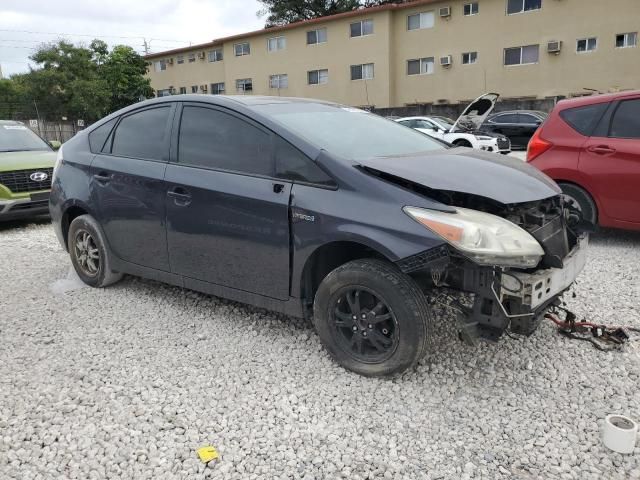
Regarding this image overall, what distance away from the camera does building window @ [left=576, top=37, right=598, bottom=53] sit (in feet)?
78.5

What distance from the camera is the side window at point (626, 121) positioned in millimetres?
5316

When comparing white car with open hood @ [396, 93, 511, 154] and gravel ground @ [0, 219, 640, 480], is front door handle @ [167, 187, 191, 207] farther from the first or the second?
white car with open hood @ [396, 93, 511, 154]

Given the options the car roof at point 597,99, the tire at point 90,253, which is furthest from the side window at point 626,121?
the tire at point 90,253

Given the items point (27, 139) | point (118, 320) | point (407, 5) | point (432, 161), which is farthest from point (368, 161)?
point (407, 5)

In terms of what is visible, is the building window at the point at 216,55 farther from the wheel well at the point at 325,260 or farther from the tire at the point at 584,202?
the wheel well at the point at 325,260

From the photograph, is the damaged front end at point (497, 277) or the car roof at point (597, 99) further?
the car roof at point (597, 99)

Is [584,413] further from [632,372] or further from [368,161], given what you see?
[368,161]

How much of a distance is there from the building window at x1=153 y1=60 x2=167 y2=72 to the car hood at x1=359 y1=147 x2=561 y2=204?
1655 inches

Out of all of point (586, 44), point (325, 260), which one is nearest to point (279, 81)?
point (586, 44)

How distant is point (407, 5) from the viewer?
28.5m

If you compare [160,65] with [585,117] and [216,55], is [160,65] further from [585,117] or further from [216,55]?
[585,117]

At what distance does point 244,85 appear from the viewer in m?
36.0

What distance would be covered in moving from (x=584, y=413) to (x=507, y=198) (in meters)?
1.17

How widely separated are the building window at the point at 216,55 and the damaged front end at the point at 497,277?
3756cm
